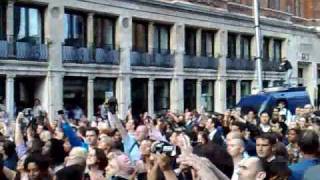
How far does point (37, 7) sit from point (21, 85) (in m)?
3.12

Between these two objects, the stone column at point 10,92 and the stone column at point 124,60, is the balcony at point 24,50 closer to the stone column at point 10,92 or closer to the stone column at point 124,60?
the stone column at point 10,92

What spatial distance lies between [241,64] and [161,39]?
8.57 m

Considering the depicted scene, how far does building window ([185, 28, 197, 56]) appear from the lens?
4044cm

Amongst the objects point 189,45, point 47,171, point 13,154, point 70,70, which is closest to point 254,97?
point 70,70

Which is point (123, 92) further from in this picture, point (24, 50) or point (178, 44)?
point (24, 50)

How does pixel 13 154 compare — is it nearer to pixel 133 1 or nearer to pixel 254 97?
pixel 254 97

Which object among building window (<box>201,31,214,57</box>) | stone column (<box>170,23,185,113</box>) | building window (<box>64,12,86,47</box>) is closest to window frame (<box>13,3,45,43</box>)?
building window (<box>64,12,86,47</box>)

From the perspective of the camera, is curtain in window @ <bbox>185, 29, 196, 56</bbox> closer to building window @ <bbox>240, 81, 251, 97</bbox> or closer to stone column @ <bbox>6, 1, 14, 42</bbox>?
building window @ <bbox>240, 81, 251, 97</bbox>

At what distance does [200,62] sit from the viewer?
40812 mm

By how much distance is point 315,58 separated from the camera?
5519cm

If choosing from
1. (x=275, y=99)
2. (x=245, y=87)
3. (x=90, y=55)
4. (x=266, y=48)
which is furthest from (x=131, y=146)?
(x=266, y=48)

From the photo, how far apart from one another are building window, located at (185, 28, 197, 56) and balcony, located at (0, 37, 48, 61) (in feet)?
40.1

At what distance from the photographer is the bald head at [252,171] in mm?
6258

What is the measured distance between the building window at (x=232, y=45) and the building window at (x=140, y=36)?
891 centimetres
